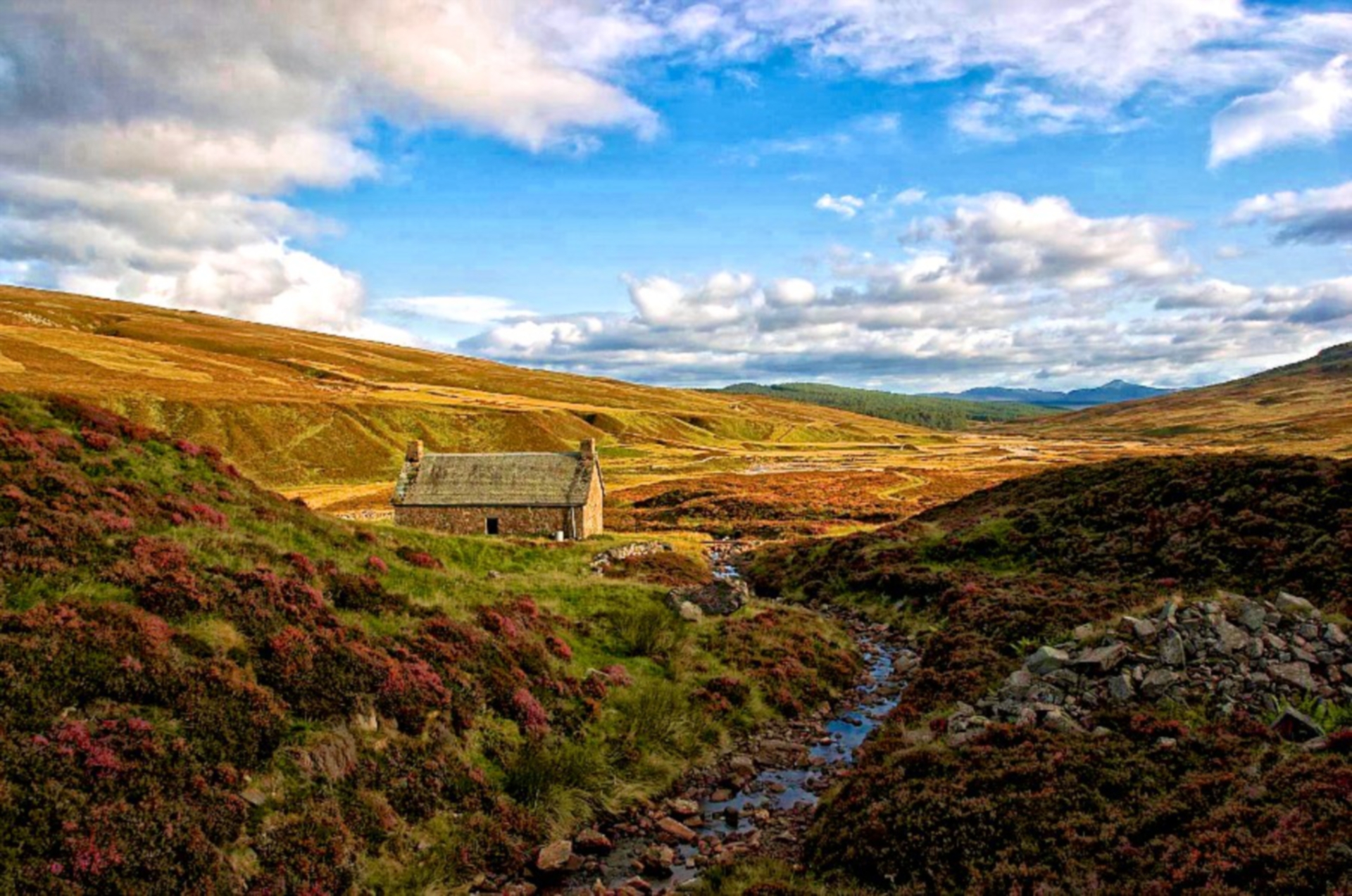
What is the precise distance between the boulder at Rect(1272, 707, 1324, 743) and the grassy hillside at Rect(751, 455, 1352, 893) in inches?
12.8

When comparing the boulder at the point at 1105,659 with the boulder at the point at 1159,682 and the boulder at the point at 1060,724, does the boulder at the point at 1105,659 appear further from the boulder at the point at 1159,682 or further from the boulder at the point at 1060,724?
the boulder at the point at 1060,724

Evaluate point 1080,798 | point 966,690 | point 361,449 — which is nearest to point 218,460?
point 966,690

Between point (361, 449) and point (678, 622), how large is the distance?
344 feet

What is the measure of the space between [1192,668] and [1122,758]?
449 cm

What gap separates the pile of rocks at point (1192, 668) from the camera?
1627cm

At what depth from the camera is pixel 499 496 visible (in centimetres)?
5362

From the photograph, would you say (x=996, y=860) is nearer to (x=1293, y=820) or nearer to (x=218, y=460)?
(x=1293, y=820)

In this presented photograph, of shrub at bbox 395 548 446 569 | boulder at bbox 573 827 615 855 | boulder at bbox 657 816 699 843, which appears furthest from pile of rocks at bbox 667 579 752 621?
boulder at bbox 573 827 615 855

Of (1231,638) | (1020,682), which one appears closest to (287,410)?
(1020,682)

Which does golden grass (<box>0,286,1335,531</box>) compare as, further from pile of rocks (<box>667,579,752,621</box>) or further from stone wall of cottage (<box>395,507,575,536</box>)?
pile of rocks (<box>667,579,752,621</box>)

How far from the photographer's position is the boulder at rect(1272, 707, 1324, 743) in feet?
47.2

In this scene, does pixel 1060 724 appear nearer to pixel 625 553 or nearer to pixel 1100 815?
pixel 1100 815

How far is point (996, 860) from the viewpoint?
12805mm

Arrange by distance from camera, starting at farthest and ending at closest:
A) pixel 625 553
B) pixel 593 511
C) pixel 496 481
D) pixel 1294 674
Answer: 1. pixel 593 511
2. pixel 496 481
3. pixel 625 553
4. pixel 1294 674
